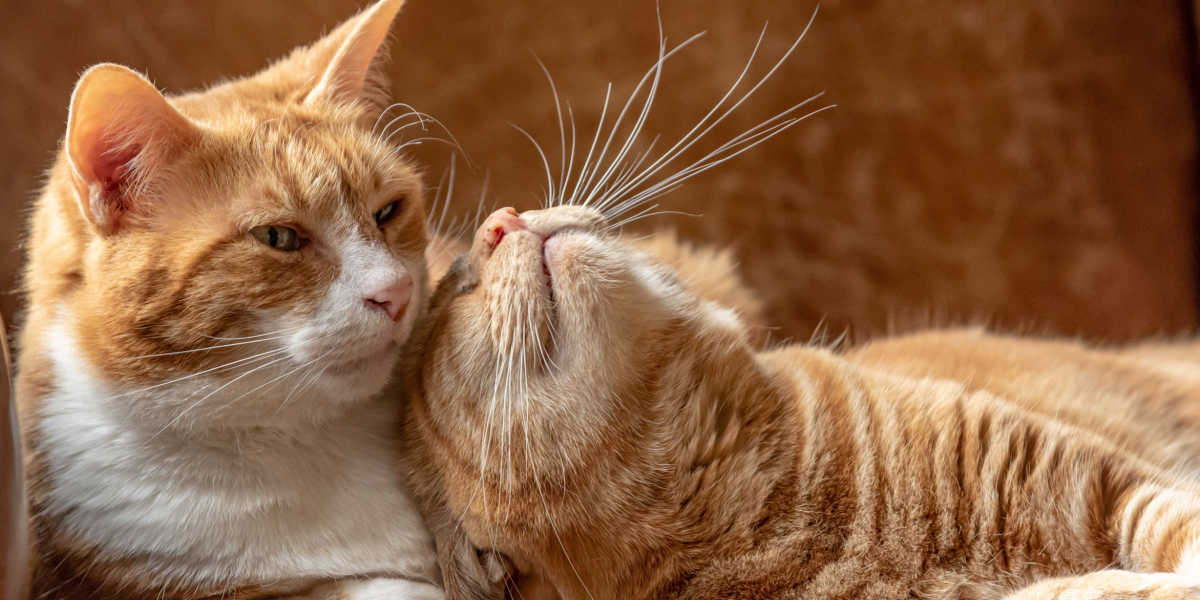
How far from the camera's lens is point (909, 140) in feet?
5.70

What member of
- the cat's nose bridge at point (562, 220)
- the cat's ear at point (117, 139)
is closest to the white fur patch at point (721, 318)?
the cat's nose bridge at point (562, 220)

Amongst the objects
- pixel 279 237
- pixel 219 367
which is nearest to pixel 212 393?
pixel 219 367

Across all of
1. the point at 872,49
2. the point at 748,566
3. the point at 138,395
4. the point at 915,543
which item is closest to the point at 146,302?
the point at 138,395

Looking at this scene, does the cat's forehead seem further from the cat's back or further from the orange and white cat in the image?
the cat's back

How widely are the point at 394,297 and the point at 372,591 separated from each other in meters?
0.28

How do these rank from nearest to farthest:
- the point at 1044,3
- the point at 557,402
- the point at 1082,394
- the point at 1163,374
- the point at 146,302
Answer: the point at 146,302, the point at 557,402, the point at 1082,394, the point at 1163,374, the point at 1044,3

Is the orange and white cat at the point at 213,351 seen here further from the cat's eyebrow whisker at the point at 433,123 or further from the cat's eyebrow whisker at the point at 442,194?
the cat's eyebrow whisker at the point at 442,194

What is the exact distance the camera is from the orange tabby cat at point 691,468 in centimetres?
99

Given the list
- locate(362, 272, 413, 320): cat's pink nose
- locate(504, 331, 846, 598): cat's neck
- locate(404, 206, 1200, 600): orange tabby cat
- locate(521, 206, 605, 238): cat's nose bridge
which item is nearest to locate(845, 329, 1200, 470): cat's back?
locate(404, 206, 1200, 600): orange tabby cat

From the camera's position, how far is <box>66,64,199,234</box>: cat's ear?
2.92ft

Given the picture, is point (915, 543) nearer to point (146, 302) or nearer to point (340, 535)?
point (340, 535)

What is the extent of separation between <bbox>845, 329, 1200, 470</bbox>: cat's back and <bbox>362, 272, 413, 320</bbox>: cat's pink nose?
613 mm

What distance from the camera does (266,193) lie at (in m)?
0.96

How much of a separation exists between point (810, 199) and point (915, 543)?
2.86 ft
